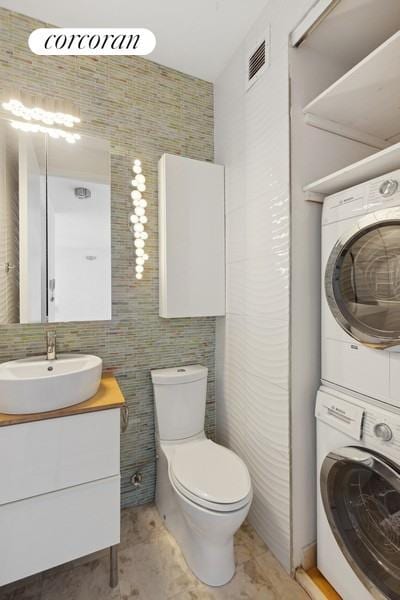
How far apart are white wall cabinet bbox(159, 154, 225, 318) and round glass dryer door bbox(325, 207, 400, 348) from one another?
0.75 metres

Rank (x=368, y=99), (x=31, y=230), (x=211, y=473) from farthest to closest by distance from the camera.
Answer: (x=31, y=230) < (x=211, y=473) < (x=368, y=99)

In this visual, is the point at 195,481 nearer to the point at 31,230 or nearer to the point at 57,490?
Result: the point at 57,490

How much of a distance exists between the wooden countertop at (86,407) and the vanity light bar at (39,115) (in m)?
1.37

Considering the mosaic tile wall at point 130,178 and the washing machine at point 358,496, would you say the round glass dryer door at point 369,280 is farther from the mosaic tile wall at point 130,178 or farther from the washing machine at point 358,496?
the mosaic tile wall at point 130,178

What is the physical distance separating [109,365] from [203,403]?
0.60m

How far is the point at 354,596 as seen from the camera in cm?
110

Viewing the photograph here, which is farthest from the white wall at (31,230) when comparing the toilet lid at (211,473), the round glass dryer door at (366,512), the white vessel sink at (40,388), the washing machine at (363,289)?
the round glass dryer door at (366,512)

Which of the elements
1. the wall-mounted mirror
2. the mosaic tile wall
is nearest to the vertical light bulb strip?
the mosaic tile wall

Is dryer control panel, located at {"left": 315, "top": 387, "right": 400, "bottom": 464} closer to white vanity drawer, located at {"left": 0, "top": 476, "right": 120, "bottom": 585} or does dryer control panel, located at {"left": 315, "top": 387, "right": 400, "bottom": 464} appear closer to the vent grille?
white vanity drawer, located at {"left": 0, "top": 476, "right": 120, "bottom": 585}

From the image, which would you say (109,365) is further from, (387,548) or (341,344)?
(387,548)

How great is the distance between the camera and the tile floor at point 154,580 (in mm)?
1232

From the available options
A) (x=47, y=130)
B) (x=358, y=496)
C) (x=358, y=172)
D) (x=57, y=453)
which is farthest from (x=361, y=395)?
(x=47, y=130)

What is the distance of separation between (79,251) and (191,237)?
0.62 meters

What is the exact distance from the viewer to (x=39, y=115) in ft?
4.88
